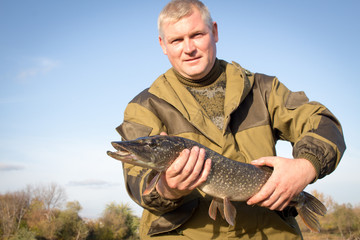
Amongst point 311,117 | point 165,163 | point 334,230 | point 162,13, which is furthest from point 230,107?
point 334,230

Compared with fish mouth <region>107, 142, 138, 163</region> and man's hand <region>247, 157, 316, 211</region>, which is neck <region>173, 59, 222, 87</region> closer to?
man's hand <region>247, 157, 316, 211</region>

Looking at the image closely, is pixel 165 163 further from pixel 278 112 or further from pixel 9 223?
pixel 9 223

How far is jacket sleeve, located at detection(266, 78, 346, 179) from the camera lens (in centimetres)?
325

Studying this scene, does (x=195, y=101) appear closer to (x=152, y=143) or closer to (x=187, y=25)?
(x=187, y=25)

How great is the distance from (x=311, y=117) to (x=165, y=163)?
5.75ft

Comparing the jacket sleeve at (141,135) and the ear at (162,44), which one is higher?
the ear at (162,44)

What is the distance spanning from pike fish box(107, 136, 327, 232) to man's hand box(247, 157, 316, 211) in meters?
0.30

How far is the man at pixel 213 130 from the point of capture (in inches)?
124

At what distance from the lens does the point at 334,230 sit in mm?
41312

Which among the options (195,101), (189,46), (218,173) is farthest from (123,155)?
(189,46)

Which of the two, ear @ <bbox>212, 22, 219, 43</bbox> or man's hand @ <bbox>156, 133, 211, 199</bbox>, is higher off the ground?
ear @ <bbox>212, 22, 219, 43</bbox>

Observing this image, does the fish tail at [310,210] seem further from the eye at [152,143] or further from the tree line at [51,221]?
the tree line at [51,221]

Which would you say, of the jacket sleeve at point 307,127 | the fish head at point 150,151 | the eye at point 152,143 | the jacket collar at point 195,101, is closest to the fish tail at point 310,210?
the jacket sleeve at point 307,127

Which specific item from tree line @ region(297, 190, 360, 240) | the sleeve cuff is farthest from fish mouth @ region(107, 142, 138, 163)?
tree line @ region(297, 190, 360, 240)
